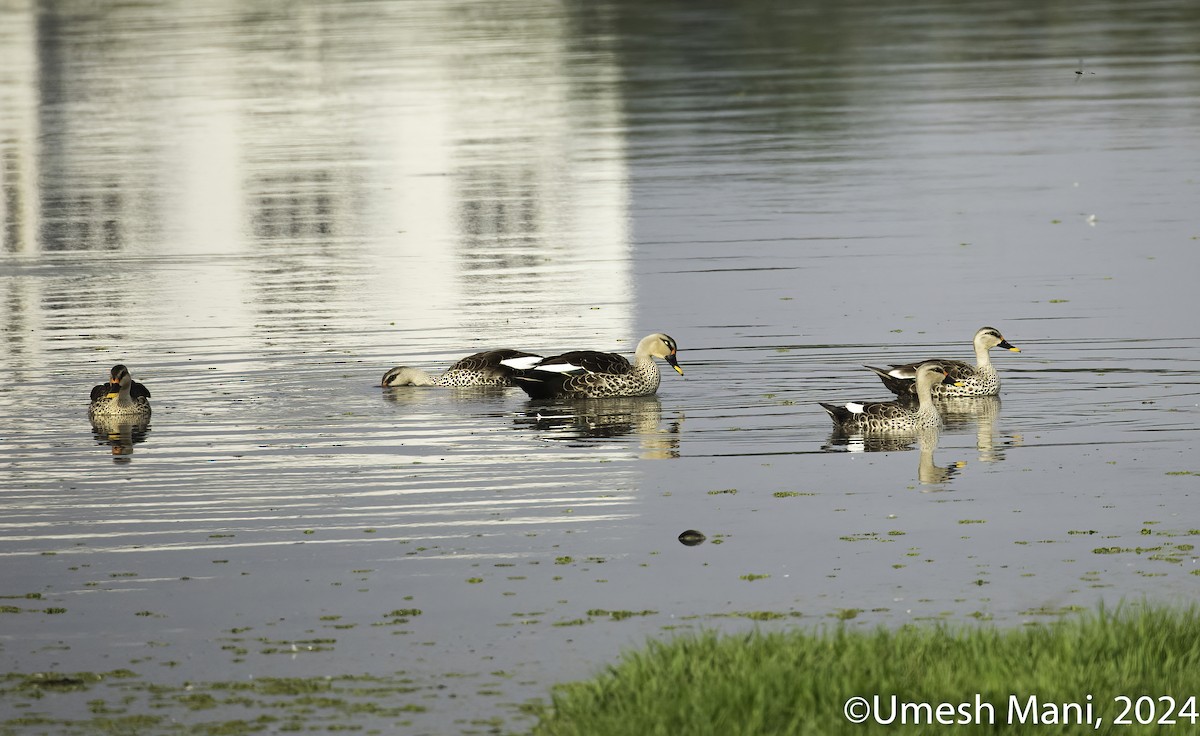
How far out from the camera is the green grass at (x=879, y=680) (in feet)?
31.6

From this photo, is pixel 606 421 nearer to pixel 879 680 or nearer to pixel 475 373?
pixel 475 373

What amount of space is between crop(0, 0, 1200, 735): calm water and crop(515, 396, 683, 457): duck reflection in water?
0.07m

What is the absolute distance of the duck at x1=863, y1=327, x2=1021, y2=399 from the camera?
1989 centimetres

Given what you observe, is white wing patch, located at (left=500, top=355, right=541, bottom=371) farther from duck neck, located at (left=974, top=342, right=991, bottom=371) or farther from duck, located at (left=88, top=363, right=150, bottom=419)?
duck neck, located at (left=974, top=342, right=991, bottom=371)

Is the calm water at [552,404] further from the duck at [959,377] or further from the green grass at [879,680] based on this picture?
the green grass at [879,680]

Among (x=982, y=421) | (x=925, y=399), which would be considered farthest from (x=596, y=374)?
(x=982, y=421)

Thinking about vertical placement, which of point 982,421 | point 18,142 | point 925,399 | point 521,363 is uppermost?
point 18,142

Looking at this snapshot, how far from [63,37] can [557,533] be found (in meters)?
85.7

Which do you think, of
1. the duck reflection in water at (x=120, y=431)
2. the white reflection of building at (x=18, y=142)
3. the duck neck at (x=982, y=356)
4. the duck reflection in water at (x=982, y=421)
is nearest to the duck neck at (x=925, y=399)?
the duck reflection in water at (x=982, y=421)

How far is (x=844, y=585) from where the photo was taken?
1289cm

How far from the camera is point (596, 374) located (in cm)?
2088

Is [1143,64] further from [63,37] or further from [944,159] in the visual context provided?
[63,37]

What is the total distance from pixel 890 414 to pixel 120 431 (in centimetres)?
688

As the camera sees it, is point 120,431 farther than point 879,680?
Yes
